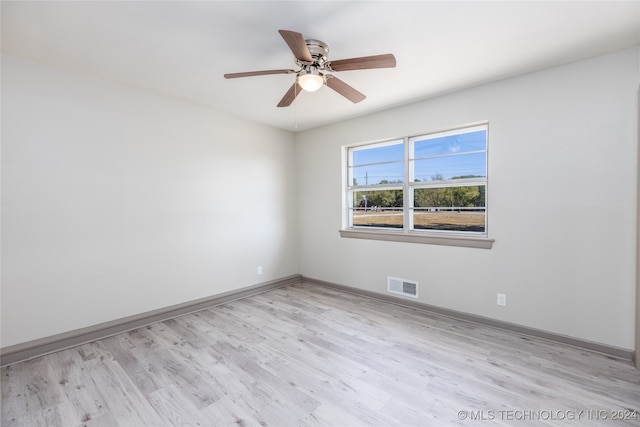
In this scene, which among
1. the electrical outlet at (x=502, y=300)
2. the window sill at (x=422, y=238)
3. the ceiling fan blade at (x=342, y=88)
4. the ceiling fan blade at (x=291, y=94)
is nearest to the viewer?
the ceiling fan blade at (x=342, y=88)

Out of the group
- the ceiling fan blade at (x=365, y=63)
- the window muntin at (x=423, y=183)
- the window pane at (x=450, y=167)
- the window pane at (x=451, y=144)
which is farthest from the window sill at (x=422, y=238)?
the ceiling fan blade at (x=365, y=63)

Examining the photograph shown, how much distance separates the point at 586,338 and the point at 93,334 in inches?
180

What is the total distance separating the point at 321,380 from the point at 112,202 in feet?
8.74

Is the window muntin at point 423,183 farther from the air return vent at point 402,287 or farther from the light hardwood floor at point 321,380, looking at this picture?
the light hardwood floor at point 321,380

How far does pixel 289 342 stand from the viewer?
2.69m

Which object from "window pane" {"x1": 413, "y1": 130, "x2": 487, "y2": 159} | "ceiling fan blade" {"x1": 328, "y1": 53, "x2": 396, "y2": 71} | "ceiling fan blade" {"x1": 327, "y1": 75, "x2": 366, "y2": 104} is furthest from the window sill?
"ceiling fan blade" {"x1": 328, "y1": 53, "x2": 396, "y2": 71}

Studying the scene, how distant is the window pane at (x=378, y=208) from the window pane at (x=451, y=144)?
0.60 metres

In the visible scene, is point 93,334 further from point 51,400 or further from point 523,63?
point 523,63

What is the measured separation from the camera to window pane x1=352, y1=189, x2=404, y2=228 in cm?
383

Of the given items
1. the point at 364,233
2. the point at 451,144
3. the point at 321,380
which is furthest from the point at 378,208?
the point at 321,380

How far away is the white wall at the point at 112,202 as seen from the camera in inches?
94.9

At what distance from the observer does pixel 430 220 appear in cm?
356

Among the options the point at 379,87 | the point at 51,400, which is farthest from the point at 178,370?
the point at 379,87

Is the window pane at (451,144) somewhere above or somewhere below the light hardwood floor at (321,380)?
above
